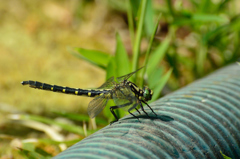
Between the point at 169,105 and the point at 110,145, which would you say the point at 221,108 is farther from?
the point at 110,145

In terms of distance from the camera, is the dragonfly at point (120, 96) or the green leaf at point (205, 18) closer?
the dragonfly at point (120, 96)

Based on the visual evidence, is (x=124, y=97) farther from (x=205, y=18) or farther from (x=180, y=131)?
(x=205, y=18)

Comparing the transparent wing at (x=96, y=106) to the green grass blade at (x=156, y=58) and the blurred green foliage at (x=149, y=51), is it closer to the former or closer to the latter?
the blurred green foliage at (x=149, y=51)

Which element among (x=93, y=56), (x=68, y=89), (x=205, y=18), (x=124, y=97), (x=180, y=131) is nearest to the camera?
(x=180, y=131)

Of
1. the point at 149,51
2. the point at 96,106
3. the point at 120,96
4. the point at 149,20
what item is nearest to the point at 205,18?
the point at 149,20

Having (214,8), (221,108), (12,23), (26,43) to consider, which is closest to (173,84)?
(214,8)

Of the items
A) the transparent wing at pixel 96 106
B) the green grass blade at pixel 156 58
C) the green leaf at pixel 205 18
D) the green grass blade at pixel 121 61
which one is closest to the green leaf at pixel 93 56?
the green grass blade at pixel 121 61
